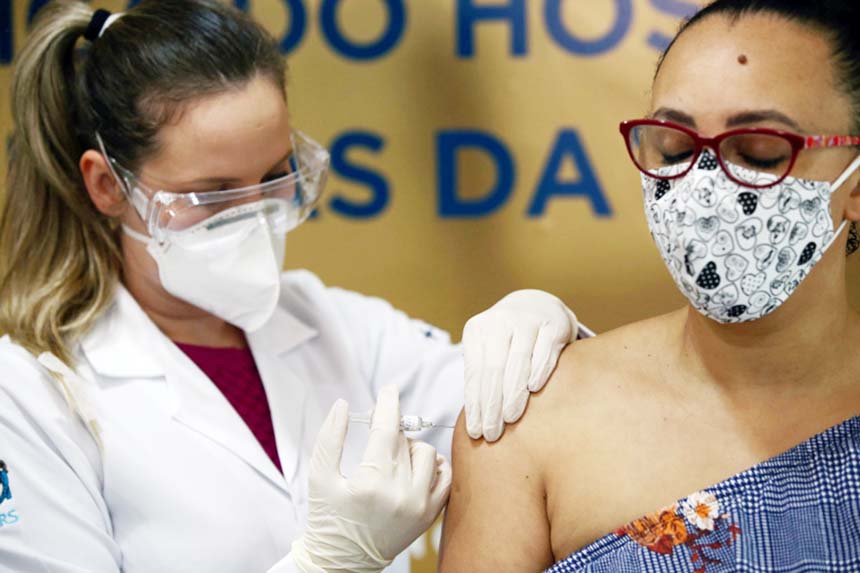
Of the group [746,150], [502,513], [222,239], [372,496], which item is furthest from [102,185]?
[746,150]

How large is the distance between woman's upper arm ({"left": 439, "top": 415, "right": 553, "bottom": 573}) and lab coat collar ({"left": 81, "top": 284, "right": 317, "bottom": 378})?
0.64 m

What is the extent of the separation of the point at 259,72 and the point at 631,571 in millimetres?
1047

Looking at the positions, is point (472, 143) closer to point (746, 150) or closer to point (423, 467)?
point (423, 467)

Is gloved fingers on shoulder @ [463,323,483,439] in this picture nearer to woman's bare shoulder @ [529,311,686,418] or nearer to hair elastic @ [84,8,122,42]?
woman's bare shoulder @ [529,311,686,418]

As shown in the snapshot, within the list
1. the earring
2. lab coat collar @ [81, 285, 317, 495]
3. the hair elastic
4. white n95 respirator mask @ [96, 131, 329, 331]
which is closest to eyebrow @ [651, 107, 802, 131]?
the earring

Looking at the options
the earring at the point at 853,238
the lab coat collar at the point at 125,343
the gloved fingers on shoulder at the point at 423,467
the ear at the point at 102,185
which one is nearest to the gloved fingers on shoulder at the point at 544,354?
the gloved fingers on shoulder at the point at 423,467

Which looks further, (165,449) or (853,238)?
(165,449)

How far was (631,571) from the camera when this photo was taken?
4.47ft

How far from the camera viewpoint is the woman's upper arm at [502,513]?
4.79ft

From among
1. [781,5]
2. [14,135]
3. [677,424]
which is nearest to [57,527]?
[14,135]

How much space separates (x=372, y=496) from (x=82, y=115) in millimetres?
866

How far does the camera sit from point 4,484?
1.61 m

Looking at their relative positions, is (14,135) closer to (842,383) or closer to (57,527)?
(57,527)

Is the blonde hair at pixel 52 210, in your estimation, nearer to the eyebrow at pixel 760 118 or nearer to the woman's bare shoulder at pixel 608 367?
the woman's bare shoulder at pixel 608 367
